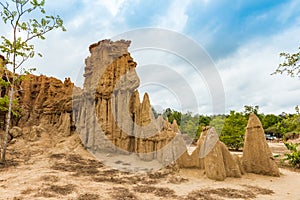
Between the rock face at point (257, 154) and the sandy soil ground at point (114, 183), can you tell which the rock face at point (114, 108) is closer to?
the sandy soil ground at point (114, 183)

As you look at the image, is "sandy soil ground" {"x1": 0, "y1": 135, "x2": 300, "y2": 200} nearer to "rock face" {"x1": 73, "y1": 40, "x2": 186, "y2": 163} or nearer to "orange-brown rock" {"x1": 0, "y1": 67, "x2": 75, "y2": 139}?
"rock face" {"x1": 73, "y1": 40, "x2": 186, "y2": 163}

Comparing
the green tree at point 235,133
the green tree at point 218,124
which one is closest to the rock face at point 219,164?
the green tree at point 235,133

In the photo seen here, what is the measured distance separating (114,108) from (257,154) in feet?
37.1

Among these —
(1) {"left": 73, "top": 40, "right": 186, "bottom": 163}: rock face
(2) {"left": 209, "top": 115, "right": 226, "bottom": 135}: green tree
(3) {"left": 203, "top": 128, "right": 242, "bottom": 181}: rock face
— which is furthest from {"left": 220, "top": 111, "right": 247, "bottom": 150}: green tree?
Answer: (3) {"left": 203, "top": 128, "right": 242, "bottom": 181}: rock face

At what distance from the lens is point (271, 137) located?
5047 cm

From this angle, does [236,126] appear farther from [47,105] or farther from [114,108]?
[47,105]

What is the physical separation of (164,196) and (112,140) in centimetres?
1000

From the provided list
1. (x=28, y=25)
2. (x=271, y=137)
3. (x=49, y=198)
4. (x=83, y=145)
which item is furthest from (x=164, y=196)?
(x=271, y=137)

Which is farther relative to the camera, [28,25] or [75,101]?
[75,101]

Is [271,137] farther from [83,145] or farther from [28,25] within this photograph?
[28,25]

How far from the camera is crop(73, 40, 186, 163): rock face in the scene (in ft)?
54.7

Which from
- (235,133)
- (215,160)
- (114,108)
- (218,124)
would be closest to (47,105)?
(114,108)

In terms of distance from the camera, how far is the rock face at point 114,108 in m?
16.7

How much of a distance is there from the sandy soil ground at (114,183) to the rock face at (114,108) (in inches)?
117
